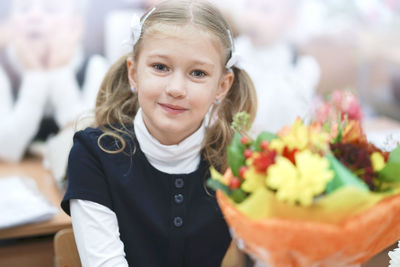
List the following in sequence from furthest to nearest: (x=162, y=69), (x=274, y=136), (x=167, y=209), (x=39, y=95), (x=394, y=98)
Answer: (x=394, y=98)
(x=39, y=95)
(x=167, y=209)
(x=162, y=69)
(x=274, y=136)

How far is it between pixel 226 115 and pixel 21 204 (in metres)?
0.65

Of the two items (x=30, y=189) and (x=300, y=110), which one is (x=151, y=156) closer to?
(x=30, y=189)

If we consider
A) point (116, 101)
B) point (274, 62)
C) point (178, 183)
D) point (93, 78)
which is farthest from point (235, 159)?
point (274, 62)

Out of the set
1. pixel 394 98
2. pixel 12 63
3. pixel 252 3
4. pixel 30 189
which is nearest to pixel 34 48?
pixel 12 63

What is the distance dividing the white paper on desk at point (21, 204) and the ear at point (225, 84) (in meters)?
0.60

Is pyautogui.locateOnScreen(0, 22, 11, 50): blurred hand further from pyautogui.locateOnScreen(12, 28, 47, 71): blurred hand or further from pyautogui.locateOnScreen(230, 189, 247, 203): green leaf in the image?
pyautogui.locateOnScreen(230, 189, 247, 203): green leaf

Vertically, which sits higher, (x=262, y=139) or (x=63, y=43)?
(x=262, y=139)

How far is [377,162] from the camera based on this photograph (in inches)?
26.8

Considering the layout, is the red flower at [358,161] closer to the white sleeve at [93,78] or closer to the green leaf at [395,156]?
the green leaf at [395,156]

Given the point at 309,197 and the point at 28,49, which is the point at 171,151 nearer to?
the point at 309,197

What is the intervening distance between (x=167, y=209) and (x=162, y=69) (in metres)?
0.31

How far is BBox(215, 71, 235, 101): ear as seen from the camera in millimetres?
1079

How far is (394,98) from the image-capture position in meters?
2.55


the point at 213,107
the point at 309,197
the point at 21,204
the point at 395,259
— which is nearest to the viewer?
the point at 309,197
